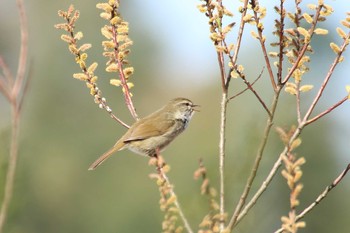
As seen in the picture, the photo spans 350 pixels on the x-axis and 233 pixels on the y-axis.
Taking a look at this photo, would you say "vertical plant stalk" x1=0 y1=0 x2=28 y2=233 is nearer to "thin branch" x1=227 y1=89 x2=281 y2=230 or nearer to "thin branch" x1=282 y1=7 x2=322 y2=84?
"thin branch" x1=227 y1=89 x2=281 y2=230

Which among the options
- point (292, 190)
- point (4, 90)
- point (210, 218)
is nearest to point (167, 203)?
point (210, 218)

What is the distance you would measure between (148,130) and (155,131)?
0.25 feet

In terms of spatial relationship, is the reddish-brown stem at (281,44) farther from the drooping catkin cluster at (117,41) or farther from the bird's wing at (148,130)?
the bird's wing at (148,130)

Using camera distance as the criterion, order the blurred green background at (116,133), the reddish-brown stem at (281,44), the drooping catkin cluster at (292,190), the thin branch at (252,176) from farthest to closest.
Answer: the blurred green background at (116,133) → the reddish-brown stem at (281,44) → the thin branch at (252,176) → the drooping catkin cluster at (292,190)

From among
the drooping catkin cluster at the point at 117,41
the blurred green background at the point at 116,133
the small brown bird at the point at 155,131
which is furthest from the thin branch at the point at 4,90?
the blurred green background at the point at 116,133

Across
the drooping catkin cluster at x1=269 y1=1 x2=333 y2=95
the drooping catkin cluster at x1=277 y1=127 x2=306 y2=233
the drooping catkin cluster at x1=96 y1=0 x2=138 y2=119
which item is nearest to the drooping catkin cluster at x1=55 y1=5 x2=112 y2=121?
the drooping catkin cluster at x1=96 y1=0 x2=138 y2=119

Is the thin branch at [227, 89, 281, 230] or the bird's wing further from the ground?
the thin branch at [227, 89, 281, 230]

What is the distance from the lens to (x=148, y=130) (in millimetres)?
4230

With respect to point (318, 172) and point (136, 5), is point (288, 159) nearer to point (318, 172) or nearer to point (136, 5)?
point (318, 172)

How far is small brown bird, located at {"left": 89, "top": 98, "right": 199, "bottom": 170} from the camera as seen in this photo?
4.09m

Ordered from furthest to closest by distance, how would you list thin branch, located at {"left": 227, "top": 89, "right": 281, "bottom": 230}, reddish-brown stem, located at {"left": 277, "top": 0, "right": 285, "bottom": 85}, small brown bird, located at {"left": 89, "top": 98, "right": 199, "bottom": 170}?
1. small brown bird, located at {"left": 89, "top": 98, "right": 199, "bottom": 170}
2. reddish-brown stem, located at {"left": 277, "top": 0, "right": 285, "bottom": 85}
3. thin branch, located at {"left": 227, "top": 89, "right": 281, "bottom": 230}

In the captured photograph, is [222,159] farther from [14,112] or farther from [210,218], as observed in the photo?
[14,112]

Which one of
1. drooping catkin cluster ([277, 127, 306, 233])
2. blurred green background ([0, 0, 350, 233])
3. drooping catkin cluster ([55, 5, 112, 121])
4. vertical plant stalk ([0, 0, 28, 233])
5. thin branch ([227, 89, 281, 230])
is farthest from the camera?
blurred green background ([0, 0, 350, 233])

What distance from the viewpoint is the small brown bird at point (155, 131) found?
409cm
